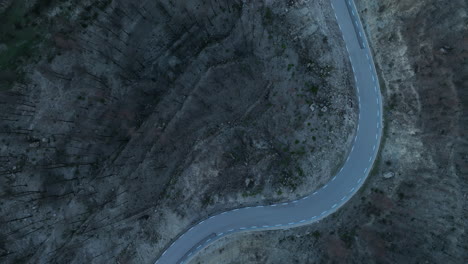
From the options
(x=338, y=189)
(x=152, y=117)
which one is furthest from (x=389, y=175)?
(x=152, y=117)

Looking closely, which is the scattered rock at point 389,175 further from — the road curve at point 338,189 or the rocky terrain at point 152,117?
the rocky terrain at point 152,117

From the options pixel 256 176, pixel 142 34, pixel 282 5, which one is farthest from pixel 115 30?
pixel 256 176

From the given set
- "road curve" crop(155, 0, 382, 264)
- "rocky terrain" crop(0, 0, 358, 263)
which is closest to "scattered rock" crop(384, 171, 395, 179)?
"road curve" crop(155, 0, 382, 264)

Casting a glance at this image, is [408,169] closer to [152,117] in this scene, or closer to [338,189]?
[338,189]

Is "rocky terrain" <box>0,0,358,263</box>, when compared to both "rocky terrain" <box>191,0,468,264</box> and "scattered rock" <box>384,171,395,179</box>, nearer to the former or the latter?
"rocky terrain" <box>191,0,468,264</box>

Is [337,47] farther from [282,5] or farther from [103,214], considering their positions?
[103,214]

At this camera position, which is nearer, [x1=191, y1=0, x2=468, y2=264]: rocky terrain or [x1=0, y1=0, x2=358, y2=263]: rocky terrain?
[x1=191, y1=0, x2=468, y2=264]: rocky terrain

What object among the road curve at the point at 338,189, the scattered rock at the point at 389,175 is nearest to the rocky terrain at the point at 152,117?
the road curve at the point at 338,189
